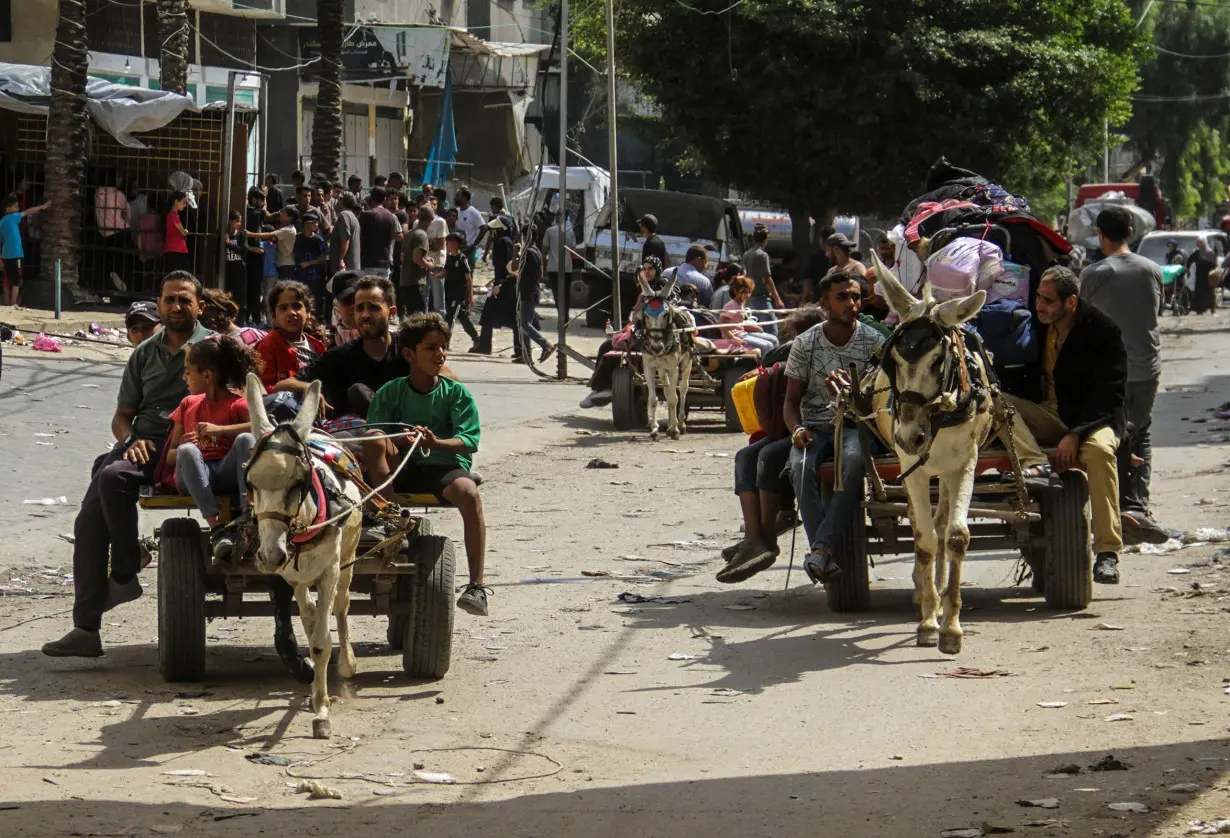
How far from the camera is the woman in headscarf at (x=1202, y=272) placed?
1772 inches

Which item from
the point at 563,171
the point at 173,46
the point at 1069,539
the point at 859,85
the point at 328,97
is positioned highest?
the point at 859,85

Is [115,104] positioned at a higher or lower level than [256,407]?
higher

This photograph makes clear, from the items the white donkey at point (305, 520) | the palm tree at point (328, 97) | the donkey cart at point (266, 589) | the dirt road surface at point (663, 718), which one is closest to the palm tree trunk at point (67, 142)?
the palm tree at point (328, 97)

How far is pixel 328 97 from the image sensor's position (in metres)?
31.6

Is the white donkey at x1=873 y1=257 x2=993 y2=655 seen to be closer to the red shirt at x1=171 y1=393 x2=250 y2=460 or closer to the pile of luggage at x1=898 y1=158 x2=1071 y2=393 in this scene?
the pile of luggage at x1=898 y1=158 x2=1071 y2=393

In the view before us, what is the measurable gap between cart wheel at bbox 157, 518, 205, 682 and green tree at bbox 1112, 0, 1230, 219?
200ft

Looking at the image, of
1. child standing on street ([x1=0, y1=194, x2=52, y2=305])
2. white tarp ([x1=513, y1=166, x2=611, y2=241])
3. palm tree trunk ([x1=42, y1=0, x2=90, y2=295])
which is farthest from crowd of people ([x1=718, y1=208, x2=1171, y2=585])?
white tarp ([x1=513, y1=166, x2=611, y2=241])

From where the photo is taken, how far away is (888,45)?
3478 cm

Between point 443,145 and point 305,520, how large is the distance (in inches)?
1512

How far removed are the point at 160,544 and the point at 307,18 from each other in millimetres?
35204

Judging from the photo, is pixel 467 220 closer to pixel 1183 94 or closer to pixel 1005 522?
pixel 1005 522

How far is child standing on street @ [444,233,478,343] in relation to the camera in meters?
26.6

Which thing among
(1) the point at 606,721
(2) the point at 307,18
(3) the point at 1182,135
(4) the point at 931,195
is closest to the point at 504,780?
(1) the point at 606,721

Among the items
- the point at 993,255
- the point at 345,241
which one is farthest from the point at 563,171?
the point at 993,255
